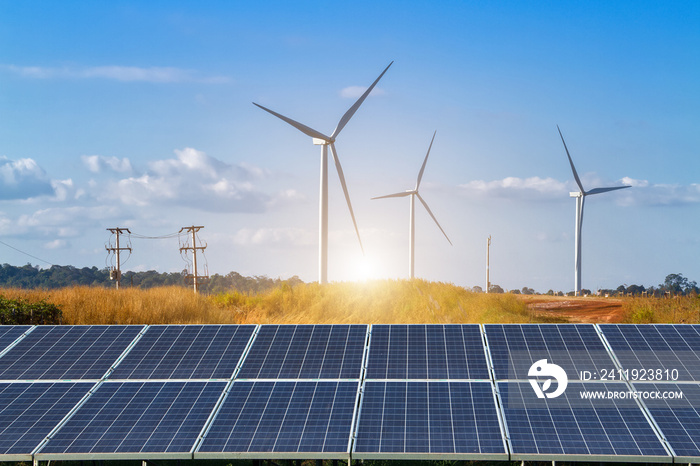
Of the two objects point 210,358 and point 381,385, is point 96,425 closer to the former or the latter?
point 210,358

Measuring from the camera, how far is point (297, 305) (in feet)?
128

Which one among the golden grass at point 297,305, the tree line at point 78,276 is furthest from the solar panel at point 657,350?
the tree line at point 78,276

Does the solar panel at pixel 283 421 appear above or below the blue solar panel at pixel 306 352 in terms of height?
below

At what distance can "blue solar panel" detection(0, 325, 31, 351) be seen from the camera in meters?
17.5

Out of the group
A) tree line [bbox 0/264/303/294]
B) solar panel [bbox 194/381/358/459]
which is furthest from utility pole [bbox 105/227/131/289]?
solar panel [bbox 194/381/358/459]

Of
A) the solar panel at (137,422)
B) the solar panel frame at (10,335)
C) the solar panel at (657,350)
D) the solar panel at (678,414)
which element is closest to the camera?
the solar panel at (678,414)

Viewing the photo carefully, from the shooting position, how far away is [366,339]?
16.4 m

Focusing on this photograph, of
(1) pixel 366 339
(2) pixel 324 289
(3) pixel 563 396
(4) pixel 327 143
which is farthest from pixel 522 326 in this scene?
(4) pixel 327 143

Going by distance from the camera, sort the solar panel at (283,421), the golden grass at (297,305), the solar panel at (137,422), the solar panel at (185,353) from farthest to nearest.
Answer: the golden grass at (297,305)
the solar panel at (185,353)
the solar panel at (137,422)
the solar panel at (283,421)

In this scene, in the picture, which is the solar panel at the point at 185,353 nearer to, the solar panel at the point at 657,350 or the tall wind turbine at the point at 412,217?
the solar panel at the point at 657,350

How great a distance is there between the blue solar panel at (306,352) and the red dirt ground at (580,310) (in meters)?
27.4

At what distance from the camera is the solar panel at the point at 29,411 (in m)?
13.0

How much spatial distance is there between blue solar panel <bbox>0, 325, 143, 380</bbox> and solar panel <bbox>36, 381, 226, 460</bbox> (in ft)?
4.35

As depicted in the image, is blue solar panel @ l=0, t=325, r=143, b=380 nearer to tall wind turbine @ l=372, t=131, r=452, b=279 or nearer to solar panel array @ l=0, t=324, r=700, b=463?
solar panel array @ l=0, t=324, r=700, b=463
